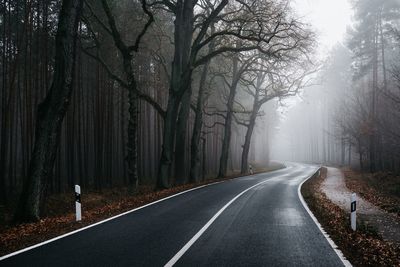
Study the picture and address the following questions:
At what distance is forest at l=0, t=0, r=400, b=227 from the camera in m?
12.3

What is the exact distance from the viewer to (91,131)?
2836 cm

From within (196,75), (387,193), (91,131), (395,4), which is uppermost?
(395,4)

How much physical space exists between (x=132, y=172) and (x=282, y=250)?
11.8m

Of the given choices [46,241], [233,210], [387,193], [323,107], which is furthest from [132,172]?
[323,107]

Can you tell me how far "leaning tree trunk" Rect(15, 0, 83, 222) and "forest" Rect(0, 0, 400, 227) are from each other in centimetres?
3

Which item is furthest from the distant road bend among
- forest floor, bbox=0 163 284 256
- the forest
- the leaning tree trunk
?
the forest

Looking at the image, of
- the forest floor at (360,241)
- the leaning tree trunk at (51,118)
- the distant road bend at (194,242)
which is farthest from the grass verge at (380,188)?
the leaning tree trunk at (51,118)

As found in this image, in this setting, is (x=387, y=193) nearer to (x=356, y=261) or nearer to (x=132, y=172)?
(x=132, y=172)

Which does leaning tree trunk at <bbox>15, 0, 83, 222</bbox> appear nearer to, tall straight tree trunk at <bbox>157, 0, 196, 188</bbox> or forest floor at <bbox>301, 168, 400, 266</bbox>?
forest floor at <bbox>301, 168, 400, 266</bbox>

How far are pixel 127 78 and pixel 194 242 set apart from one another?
12120mm

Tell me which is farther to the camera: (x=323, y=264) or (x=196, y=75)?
(x=196, y=75)

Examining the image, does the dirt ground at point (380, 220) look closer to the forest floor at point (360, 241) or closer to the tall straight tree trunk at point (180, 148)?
the forest floor at point (360, 241)

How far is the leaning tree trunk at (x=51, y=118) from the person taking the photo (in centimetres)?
1125

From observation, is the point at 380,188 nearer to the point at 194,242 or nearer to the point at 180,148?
the point at 180,148
